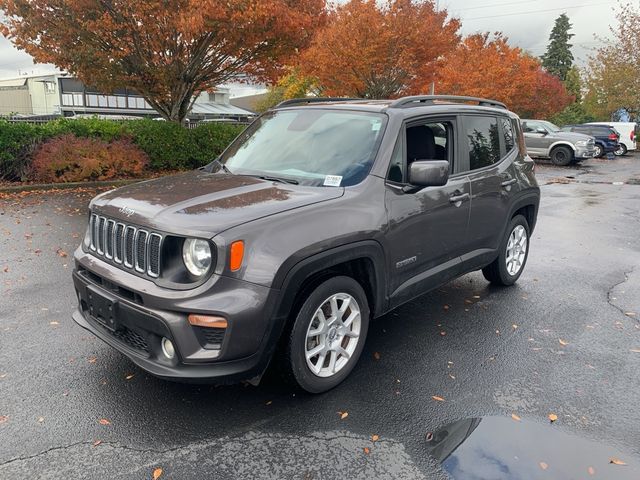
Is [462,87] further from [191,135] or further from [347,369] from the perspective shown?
[347,369]

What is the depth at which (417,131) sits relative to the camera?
4070 millimetres

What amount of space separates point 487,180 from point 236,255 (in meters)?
2.81

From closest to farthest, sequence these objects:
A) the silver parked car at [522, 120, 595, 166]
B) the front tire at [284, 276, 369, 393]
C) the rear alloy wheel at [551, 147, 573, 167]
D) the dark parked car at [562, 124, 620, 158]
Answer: the front tire at [284, 276, 369, 393] < the silver parked car at [522, 120, 595, 166] < the rear alloy wheel at [551, 147, 573, 167] < the dark parked car at [562, 124, 620, 158]

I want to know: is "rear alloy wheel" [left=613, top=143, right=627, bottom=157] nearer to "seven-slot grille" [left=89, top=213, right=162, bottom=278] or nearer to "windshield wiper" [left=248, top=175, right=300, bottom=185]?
"windshield wiper" [left=248, top=175, right=300, bottom=185]

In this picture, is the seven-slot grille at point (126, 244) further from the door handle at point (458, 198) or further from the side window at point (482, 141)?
the side window at point (482, 141)

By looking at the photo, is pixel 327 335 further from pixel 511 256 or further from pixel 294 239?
pixel 511 256

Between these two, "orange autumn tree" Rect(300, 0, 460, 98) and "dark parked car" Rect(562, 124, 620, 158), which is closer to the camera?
"orange autumn tree" Rect(300, 0, 460, 98)

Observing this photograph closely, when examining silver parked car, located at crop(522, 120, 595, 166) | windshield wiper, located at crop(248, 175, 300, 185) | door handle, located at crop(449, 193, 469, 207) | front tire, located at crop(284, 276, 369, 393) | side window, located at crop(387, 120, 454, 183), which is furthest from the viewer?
silver parked car, located at crop(522, 120, 595, 166)

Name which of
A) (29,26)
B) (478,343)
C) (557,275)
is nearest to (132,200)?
(478,343)

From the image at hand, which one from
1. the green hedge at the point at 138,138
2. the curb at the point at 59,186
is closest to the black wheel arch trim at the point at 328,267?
the curb at the point at 59,186

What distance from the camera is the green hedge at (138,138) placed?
11.1 metres

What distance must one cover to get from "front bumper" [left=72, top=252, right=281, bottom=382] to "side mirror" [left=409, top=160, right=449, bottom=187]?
1369 mm

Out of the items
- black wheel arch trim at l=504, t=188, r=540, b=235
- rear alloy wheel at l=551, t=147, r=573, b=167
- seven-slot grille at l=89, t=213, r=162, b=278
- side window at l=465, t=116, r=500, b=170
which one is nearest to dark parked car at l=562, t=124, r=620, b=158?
rear alloy wheel at l=551, t=147, r=573, b=167

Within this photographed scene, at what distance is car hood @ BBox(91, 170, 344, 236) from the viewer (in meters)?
2.88
